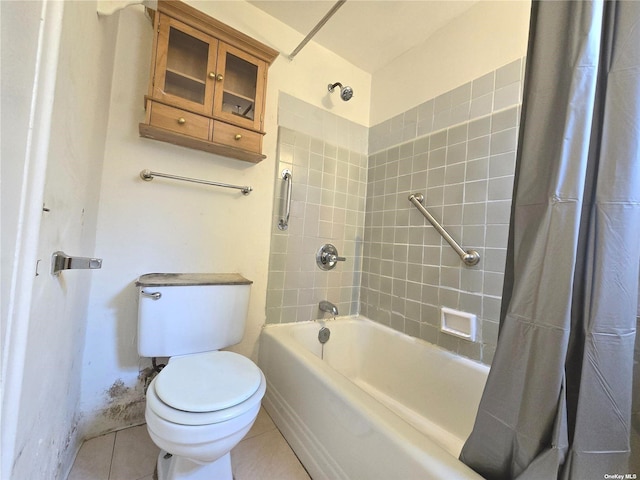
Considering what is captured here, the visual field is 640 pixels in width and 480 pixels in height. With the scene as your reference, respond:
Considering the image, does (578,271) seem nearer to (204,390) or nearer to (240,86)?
(204,390)

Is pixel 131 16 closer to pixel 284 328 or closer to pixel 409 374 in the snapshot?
pixel 284 328

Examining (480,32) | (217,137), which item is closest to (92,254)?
(217,137)

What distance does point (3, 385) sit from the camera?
328mm

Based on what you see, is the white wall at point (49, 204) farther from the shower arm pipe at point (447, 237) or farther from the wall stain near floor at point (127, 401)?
the shower arm pipe at point (447, 237)

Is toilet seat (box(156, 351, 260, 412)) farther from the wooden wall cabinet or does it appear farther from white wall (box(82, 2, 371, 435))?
the wooden wall cabinet

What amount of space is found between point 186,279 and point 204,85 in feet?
2.96

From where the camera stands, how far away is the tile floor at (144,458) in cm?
100

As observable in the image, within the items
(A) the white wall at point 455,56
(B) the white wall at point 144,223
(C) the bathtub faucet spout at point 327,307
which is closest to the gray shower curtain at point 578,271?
(A) the white wall at point 455,56

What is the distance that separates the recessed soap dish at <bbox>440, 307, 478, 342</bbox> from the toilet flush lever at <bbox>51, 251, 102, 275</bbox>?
4.63ft

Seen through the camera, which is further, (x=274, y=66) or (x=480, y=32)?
(x=274, y=66)

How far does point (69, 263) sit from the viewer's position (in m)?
0.68

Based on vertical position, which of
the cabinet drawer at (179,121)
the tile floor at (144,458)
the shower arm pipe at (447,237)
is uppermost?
the cabinet drawer at (179,121)

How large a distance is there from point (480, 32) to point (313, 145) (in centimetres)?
102

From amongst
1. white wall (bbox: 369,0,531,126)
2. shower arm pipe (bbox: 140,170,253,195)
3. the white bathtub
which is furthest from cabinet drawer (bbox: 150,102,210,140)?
white wall (bbox: 369,0,531,126)
